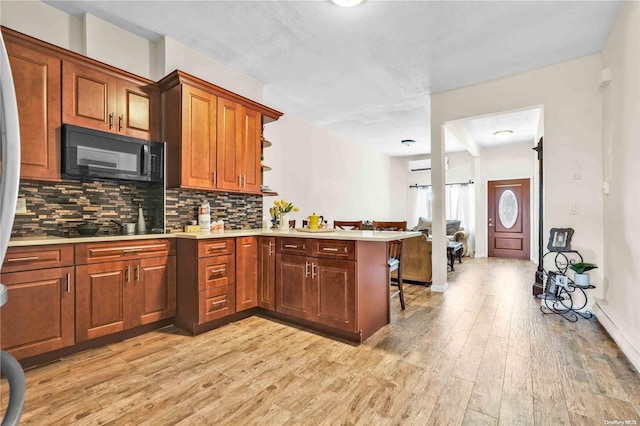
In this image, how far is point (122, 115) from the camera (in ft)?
9.12

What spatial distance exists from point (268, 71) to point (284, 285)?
8.18ft

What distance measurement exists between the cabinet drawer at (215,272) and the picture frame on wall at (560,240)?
11.0 ft

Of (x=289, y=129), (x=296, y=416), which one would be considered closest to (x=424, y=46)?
(x=289, y=129)

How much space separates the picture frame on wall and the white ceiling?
185 centimetres

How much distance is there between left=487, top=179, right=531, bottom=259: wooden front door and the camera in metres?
7.20

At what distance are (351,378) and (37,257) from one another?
89.2 inches

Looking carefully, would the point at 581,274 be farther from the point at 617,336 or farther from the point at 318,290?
the point at 318,290

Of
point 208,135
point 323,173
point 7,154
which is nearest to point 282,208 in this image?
point 208,135

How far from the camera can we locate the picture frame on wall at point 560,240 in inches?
129

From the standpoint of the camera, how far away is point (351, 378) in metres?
1.99

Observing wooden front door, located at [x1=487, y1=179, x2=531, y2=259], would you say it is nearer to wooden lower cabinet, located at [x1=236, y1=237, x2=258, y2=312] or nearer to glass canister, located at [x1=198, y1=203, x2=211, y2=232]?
wooden lower cabinet, located at [x1=236, y1=237, x2=258, y2=312]

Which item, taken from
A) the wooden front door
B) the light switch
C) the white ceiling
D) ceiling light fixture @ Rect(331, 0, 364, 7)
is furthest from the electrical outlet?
the wooden front door

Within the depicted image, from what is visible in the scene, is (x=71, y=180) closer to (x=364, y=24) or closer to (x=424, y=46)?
(x=364, y=24)

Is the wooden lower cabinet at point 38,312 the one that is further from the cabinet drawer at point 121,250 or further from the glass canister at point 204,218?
the glass canister at point 204,218
